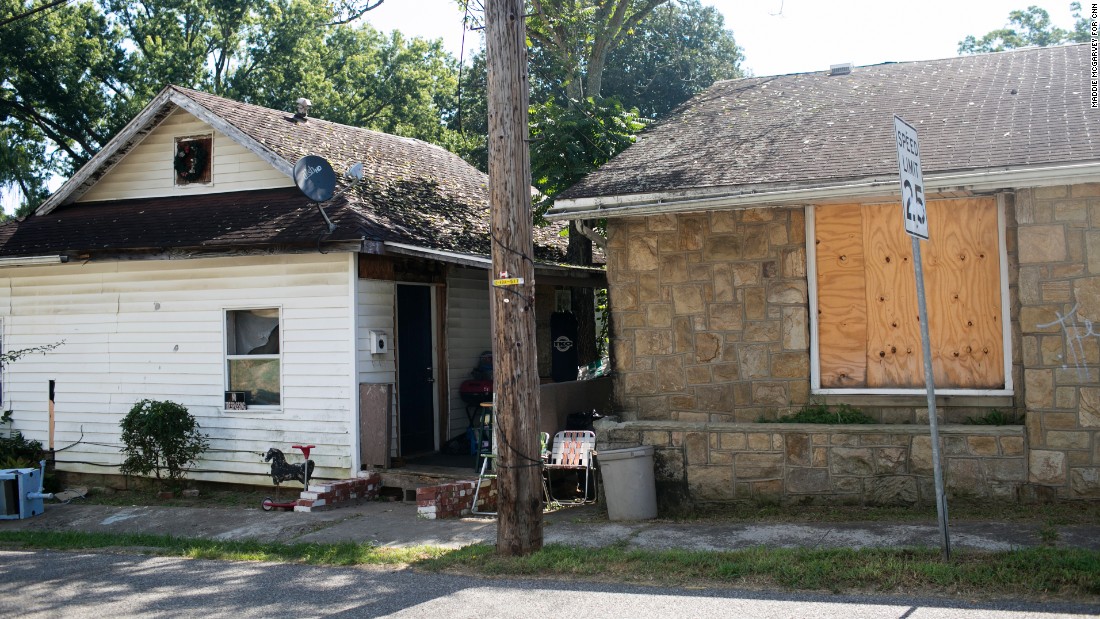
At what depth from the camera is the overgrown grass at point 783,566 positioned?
648 cm

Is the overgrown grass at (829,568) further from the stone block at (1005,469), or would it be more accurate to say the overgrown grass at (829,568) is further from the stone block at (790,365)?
the stone block at (790,365)

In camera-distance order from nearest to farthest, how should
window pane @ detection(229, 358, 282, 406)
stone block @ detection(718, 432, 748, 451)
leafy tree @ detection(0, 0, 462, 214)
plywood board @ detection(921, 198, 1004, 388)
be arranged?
plywood board @ detection(921, 198, 1004, 388), stone block @ detection(718, 432, 748, 451), window pane @ detection(229, 358, 282, 406), leafy tree @ detection(0, 0, 462, 214)

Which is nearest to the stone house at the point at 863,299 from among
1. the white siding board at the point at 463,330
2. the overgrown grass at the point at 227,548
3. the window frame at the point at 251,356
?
the overgrown grass at the point at 227,548

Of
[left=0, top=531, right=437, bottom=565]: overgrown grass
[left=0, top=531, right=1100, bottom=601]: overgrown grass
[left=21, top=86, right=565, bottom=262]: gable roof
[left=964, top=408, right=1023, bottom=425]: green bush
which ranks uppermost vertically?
[left=21, top=86, right=565, bottom=262]: gable roof

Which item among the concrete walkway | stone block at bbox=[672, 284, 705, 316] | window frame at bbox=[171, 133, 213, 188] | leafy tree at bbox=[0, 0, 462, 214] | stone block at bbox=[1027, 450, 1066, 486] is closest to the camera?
the concrete walkway

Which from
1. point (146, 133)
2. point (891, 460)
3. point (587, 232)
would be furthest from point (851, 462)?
point (146, 133)

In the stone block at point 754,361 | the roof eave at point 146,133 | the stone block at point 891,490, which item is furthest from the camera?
the roof eave at point 146,133

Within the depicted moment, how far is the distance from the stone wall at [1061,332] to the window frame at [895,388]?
260mm

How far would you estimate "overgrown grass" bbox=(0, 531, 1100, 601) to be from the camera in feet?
21.3

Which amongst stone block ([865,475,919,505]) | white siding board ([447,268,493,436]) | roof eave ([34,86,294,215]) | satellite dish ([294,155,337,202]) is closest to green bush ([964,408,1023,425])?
stone block ([865,475,919,505])

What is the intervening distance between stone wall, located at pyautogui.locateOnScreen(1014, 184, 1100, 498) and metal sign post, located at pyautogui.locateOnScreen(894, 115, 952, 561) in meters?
2.23

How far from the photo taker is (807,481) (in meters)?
9.41

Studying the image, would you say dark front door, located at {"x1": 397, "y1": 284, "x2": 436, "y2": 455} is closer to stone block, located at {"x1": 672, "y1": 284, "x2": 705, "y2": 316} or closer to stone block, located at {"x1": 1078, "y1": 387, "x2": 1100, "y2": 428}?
stone block, located at {"x1": 672, "y1": 284, "x2": 705, "y2": 316}

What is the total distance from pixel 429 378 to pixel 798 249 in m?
5.72
